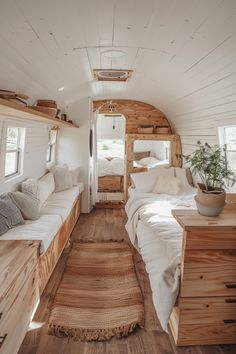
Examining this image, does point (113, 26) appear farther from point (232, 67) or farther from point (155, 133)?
point (155, 133)

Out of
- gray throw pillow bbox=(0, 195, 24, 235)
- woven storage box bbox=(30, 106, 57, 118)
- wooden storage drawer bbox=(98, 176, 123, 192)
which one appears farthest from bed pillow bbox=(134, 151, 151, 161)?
gray throw pillow bbox=(0, 195, 24, 235)

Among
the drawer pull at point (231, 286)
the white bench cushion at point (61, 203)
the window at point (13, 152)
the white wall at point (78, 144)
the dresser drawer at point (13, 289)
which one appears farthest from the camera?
the white wall at point (78, 144)

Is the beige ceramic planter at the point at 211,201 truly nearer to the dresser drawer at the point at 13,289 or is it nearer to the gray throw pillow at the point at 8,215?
the dresser drawer at the point at 13,289

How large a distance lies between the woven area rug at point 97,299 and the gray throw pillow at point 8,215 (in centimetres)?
75

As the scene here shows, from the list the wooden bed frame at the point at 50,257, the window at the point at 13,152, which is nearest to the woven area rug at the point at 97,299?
the wooden bed frame at the point at 50,257

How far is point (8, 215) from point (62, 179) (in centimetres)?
187

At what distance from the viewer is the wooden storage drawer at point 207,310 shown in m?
1.72

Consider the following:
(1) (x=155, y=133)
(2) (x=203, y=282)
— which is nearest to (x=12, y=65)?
(2) (x=203, y=282)

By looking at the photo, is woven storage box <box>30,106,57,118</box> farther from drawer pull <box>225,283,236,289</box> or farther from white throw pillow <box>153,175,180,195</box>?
drawer pull <box>225,283,236,289</box>

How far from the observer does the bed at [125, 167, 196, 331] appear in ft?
5.64

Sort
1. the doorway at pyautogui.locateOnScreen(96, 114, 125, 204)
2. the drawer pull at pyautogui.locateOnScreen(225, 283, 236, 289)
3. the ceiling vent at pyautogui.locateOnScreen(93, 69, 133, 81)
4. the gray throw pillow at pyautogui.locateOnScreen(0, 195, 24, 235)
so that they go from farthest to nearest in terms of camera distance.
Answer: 1. the doorway at pyautogui.locateOnScreen(96, 114, 125, 204)
2. the ceiling vent at pyautogui.locateOnScreen(93, 69, 133, 81)
3. the gray throw pillow at pyautogui.locateOnScreen(0, 195, 24, 235)
4. the drawer pull at pyautogui.locateOnScreen(225, 283, 236, 289)

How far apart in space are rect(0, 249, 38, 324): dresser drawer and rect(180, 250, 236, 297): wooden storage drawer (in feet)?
3.61

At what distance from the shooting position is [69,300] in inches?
86.7

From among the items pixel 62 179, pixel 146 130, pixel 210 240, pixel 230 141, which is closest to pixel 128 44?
pixel 210 240
